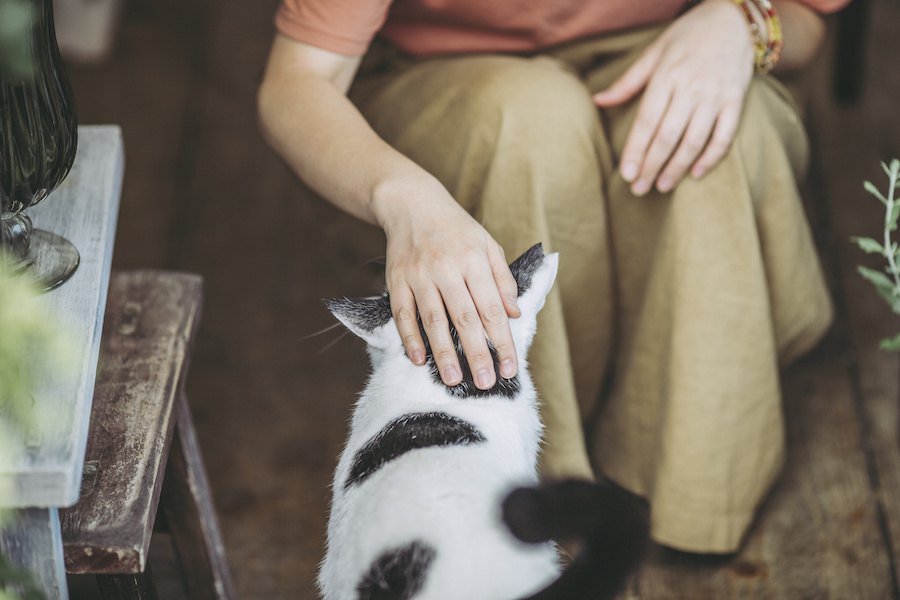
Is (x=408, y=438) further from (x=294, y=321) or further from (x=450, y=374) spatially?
(x=294, y=321)

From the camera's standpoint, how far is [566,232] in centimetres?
113

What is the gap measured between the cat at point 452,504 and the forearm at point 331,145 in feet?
0.49

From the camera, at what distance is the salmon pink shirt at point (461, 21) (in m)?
1.11

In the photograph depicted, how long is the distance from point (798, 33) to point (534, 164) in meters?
0.40

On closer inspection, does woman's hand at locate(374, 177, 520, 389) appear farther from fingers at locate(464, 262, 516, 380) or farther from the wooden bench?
the wooden bench

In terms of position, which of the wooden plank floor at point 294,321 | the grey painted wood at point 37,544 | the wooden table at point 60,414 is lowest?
the wooden plank floor at point 294,321

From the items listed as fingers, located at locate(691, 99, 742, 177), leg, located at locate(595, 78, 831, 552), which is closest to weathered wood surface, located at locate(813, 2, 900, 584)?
leg, located at locate(595, 78, 831, 552)

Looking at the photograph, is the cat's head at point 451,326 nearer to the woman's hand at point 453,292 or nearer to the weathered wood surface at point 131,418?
the woman's hand at point 453,292

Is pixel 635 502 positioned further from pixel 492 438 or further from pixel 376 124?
pixel 376 124

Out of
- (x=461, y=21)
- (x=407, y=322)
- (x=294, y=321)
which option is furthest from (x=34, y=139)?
(x=294, y=321)

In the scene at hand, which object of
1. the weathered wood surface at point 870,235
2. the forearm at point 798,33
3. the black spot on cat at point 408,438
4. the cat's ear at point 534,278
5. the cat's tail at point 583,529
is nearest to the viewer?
the cat's tail at point 583,529

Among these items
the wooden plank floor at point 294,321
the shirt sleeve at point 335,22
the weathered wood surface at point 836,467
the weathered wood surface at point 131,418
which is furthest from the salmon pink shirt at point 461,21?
the weathered wood surface at point 836,467

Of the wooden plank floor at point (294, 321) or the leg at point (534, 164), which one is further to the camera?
the wooden plank floor at point (294, 321)

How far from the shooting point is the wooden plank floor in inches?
51.7
